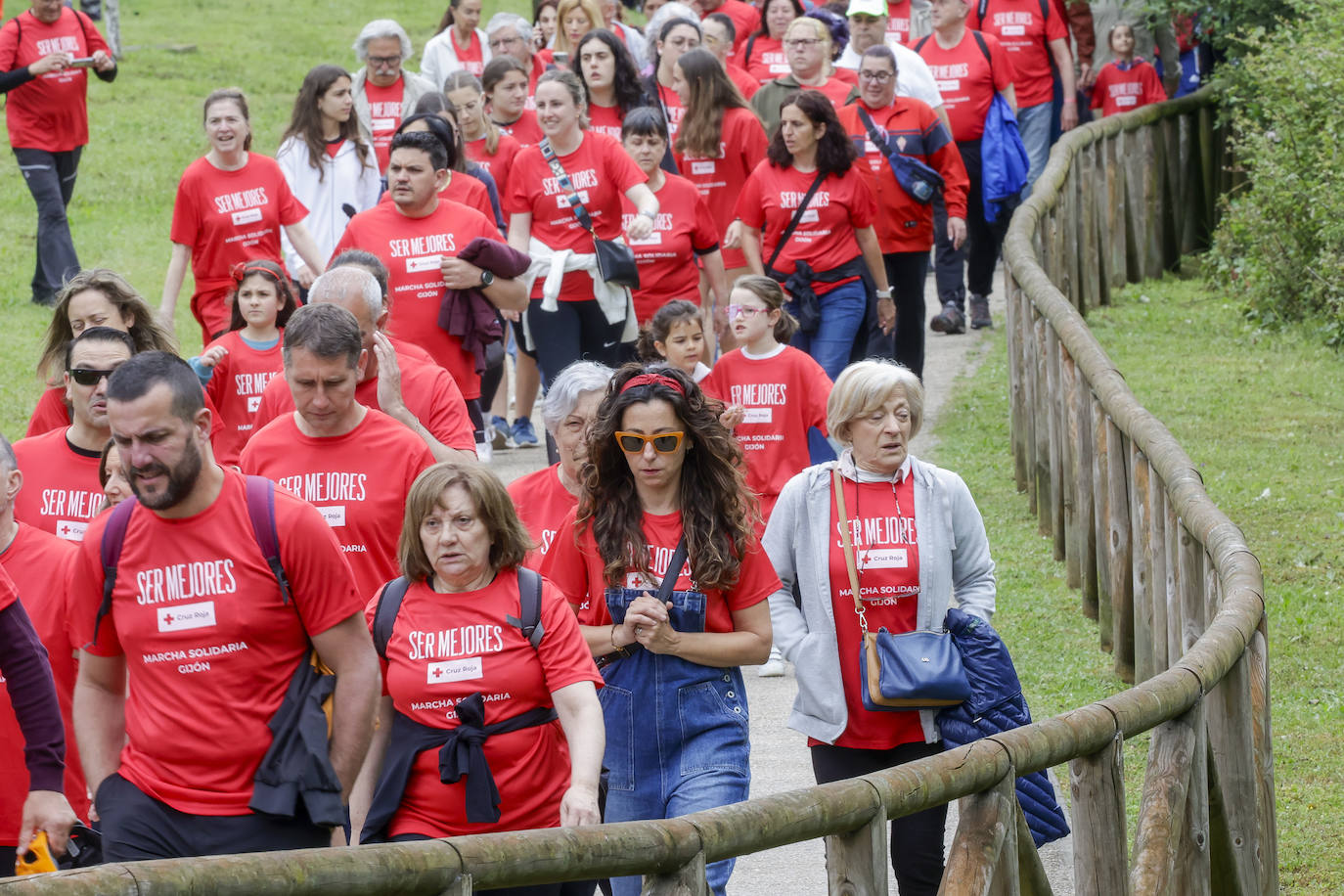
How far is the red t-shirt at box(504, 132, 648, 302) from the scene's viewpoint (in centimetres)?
1061

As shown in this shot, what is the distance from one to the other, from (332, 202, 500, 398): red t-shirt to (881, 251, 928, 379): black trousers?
420 cm

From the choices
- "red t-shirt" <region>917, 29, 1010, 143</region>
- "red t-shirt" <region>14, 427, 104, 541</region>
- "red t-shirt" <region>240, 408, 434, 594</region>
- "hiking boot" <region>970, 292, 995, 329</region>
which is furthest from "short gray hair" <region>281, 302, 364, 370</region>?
"hiking boot" <region>970, 292, 995, 329</region>

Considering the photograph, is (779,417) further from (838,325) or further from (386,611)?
(386,611)

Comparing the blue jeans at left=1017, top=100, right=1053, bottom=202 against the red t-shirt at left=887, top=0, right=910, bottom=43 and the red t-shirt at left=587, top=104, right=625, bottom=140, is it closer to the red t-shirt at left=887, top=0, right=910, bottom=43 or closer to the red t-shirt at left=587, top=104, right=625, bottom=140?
the red t-shirt at left=887, top=0, right=910, bottom=43

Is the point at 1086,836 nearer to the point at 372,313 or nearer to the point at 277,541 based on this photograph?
the point at 277,541

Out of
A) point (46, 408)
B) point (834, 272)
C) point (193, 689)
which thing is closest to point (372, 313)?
point (46, 408)

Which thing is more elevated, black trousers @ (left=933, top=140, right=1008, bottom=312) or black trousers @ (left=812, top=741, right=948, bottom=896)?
black trousers @ (left=933, top=140, right=1008, bottom=312)

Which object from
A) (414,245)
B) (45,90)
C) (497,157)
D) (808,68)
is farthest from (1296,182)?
(45,90)

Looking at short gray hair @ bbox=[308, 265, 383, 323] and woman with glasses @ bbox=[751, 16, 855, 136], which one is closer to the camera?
short gray hair @ bbox=[308, 265, 383, 323]

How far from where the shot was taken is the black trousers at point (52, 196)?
597 inches

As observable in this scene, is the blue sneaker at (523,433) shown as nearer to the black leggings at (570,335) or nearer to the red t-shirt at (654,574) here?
the black leggings at (570,335)

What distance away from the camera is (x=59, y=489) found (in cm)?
604

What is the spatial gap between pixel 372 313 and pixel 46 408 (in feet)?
3.68

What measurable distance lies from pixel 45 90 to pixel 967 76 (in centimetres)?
684
